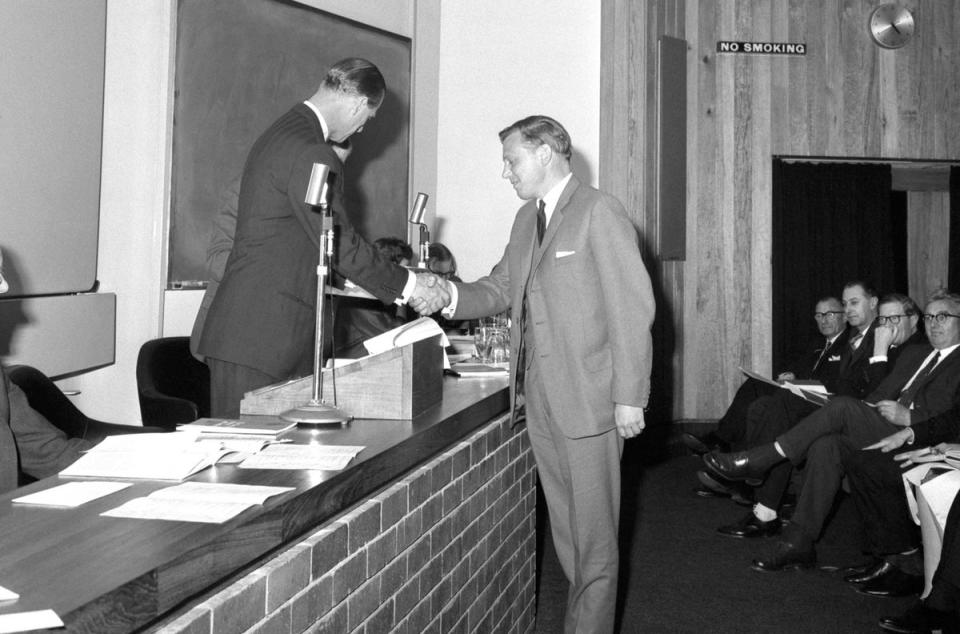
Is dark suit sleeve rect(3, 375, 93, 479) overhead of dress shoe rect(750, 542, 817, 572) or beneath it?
overhead

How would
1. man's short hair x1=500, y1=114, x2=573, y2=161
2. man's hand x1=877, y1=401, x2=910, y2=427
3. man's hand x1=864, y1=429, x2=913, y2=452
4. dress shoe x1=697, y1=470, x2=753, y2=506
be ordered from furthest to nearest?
dress shoe x1=697, y1=470, x2=753, y2=506 < man's hand x1=877, y1=401, x2=910, y2=427 < man's hand x1=864, y1=429, x2=913, y2=452 < man's short hair x1=500, y1=114, x2=573, y2=161

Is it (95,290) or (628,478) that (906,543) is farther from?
(95,290)

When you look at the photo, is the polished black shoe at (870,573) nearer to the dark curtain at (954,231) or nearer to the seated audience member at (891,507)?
the seated audience member at (891,507)

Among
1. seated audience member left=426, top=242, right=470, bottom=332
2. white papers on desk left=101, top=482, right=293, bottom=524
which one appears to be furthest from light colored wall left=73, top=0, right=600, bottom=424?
white papers on desk left=101, top=482, right=293, bottom=524

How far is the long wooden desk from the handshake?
1212 millimetres

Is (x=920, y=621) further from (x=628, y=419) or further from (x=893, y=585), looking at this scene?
(x=628, y=419)

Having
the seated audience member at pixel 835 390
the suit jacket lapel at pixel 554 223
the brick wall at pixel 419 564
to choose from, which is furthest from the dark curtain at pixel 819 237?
the suit jacket lapel at pixel 554 223

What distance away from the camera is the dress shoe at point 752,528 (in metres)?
4.75

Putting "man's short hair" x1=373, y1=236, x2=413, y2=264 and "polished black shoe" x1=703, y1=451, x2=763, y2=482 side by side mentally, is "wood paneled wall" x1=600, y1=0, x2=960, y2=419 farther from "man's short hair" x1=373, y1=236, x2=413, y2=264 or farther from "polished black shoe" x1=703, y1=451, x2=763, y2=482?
"man's short hair" x1=373, y1=236, x2=413, y2=264

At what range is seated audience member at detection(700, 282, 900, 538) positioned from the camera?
478 cm

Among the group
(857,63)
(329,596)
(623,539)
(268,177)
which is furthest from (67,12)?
(857,63)

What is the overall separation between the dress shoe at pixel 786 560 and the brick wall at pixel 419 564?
137cm

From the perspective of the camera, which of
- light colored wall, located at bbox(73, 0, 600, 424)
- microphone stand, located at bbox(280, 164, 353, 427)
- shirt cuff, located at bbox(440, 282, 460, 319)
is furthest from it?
light colored wall, located at bbox(73, 0, 600, 424)

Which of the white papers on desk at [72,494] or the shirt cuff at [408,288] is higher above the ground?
the shirt cuff at [408,288]
